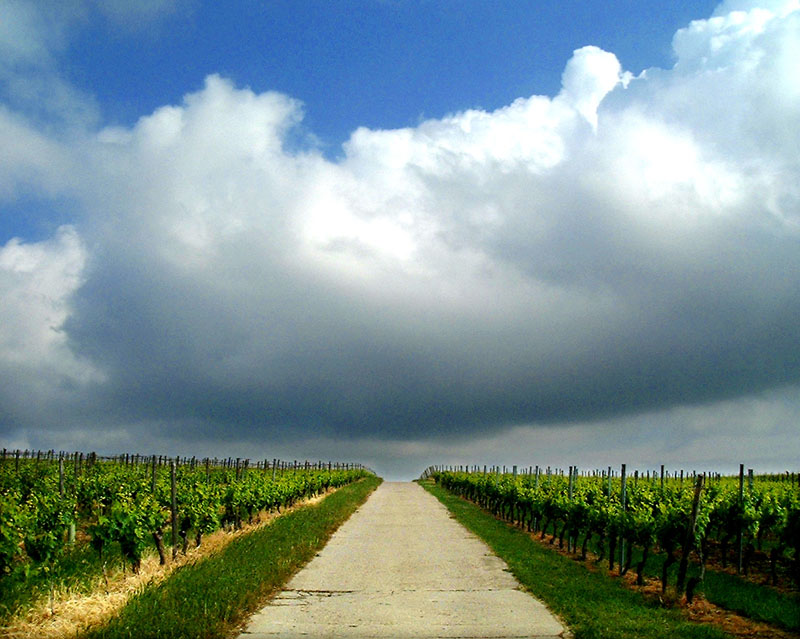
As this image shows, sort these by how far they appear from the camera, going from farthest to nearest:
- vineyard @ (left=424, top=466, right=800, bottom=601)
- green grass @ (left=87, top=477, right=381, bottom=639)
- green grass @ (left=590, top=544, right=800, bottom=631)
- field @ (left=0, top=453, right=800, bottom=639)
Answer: vineyard @ (left=424, top=466, right=800, bottom=601), green grass @ (left=590, top=544, right=800, bottom=631), field @ (left=0, top=453, right=800, bottom=639), green grass @ (left=87, top=477, right=381, bottom=639)

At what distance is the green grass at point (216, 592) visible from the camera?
8708 millimetres

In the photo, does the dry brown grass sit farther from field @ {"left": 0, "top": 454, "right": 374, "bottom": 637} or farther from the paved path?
the paved path

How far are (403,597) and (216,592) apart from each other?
117 inches

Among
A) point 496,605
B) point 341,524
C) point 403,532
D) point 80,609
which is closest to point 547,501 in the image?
point 403,532

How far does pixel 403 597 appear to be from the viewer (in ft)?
37.7

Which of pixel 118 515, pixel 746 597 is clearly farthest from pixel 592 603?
pixel 118 515

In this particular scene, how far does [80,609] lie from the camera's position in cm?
926

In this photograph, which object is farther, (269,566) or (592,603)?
(269,566)

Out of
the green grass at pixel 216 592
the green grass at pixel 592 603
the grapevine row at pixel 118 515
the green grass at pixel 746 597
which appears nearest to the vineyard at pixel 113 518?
the grapevine row at pixel 118 515

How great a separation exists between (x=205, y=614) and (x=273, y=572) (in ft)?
11.6

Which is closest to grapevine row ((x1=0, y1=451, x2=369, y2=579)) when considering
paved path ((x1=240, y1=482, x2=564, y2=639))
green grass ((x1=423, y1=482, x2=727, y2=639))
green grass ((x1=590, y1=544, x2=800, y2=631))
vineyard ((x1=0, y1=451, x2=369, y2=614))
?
vineyard ((x1=0, y1=451, x2=369, y2=614))

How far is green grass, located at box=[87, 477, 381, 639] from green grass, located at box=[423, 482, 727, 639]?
448 centimetres

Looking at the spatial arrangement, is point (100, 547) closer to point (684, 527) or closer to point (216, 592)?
point (216, 592)

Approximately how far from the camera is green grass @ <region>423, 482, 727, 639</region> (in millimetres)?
9469
